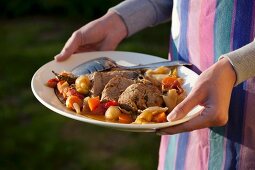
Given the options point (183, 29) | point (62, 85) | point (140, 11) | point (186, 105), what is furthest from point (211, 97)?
point (140, 11)

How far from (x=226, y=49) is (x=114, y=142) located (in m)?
2.04

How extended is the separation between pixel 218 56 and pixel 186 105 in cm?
26

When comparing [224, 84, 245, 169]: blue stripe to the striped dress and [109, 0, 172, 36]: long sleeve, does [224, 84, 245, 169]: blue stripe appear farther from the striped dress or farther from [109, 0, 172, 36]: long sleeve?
[109, 0, 172, 36]: long sleeve

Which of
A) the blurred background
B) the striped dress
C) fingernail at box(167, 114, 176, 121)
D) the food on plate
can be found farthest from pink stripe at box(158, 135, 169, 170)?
the blurred background

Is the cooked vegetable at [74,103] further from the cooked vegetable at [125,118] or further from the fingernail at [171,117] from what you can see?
the fingernail at [171,117]

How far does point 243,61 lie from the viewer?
138 centimetres

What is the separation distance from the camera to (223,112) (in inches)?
53.4

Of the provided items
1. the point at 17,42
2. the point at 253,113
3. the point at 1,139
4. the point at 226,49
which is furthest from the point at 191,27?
the point at 17,42

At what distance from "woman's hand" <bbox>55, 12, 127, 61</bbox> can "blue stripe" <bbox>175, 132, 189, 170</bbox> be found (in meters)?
0.39

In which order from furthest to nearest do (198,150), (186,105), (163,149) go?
(163,149) < (198,150) < (186,105)

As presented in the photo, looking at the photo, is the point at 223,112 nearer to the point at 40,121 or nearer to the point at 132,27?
the point at 132,27

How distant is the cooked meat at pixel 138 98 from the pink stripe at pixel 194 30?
0.15 meters

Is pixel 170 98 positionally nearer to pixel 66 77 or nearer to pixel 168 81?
pixel 168 81

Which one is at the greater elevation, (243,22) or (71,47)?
→ (243,22)
